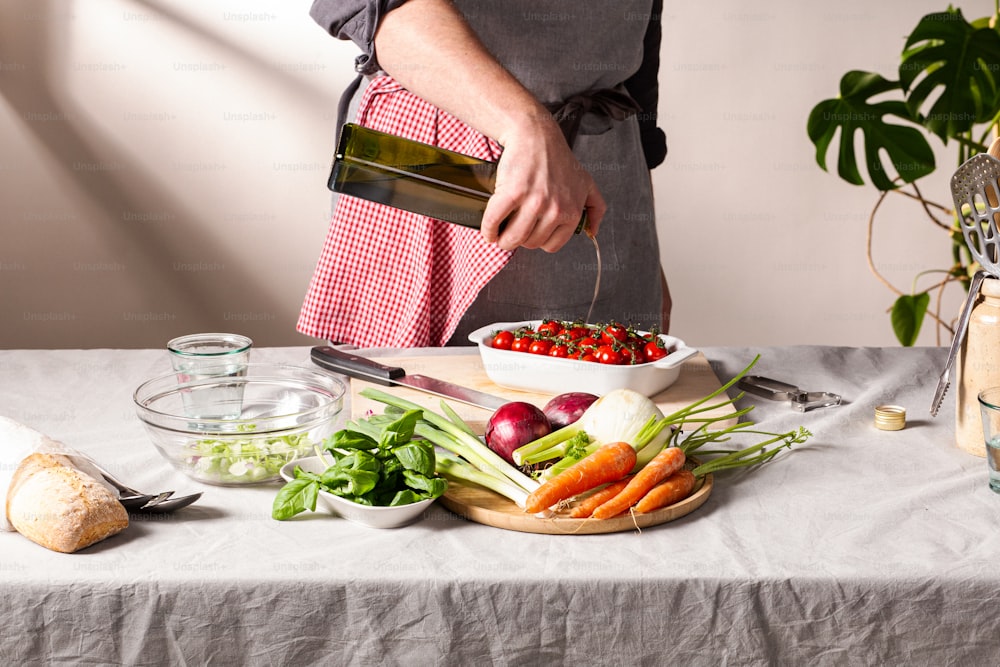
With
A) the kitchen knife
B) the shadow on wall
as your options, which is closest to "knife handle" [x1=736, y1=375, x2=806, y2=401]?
the kitchen knife

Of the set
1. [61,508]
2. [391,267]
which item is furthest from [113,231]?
[61,508]

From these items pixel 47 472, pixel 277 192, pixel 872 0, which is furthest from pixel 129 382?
pixel 872 0

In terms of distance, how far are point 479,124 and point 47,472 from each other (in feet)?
2.18

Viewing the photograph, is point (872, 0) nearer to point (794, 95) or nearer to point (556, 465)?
point (794, 95)

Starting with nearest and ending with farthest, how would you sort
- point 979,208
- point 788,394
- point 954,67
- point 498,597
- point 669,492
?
point 498,597 → point 669,492 → point 979,208 → point 788,394 → point 954,67

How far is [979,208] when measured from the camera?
98cm

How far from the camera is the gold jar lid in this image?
3.68 feet

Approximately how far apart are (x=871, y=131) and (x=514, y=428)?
5.70 feet

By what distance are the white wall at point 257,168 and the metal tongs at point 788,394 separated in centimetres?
174

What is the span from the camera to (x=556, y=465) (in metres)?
0.88

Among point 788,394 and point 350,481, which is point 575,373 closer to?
point 788,394

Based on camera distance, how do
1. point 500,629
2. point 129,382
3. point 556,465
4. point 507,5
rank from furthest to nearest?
point 507,5 → point 129,382 → point 556,465 → point 500,629

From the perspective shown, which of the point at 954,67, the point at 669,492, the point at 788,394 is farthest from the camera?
the point at 954,67

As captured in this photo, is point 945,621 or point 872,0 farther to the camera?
point 872,0
